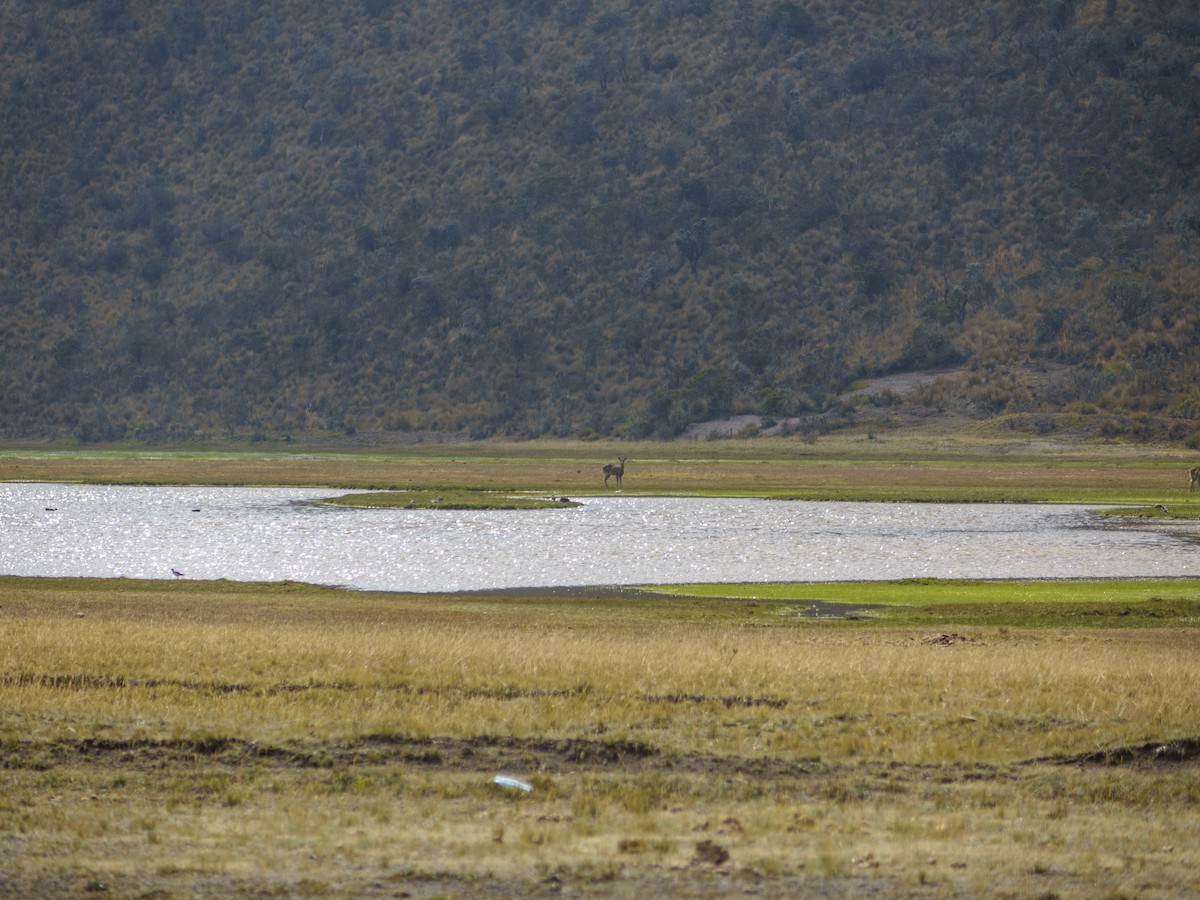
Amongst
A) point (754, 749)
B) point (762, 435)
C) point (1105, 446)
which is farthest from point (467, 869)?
point (762, 435)

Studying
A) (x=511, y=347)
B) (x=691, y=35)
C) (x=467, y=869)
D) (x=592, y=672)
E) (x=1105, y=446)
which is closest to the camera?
(x=467, y=869)

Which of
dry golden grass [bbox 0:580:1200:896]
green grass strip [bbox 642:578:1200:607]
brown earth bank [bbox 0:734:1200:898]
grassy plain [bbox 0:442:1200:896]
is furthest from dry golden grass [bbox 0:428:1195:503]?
brown earth bank [bbox 0:734:1200:898]

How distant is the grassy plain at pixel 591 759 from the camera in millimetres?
11156

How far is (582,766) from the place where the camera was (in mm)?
14617

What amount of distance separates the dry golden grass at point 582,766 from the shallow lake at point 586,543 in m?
18.7

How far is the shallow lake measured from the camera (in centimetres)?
4238

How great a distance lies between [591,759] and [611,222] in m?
136

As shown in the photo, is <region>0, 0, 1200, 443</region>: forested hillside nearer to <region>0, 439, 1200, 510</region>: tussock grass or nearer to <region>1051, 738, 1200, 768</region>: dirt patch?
<region>0, 439, 1200, 510</region>: tussock grass

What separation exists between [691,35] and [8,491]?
102 metres

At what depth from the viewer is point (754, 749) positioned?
1509cm

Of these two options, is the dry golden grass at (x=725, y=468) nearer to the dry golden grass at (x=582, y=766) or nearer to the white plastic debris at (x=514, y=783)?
the dry golden grass at (x=582, y=766)

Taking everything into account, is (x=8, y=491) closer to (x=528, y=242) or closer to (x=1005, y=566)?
(x=1005, y=566)

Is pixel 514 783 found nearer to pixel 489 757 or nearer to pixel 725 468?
pixel 489 757

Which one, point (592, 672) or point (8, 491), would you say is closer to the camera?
point (592, 672)
